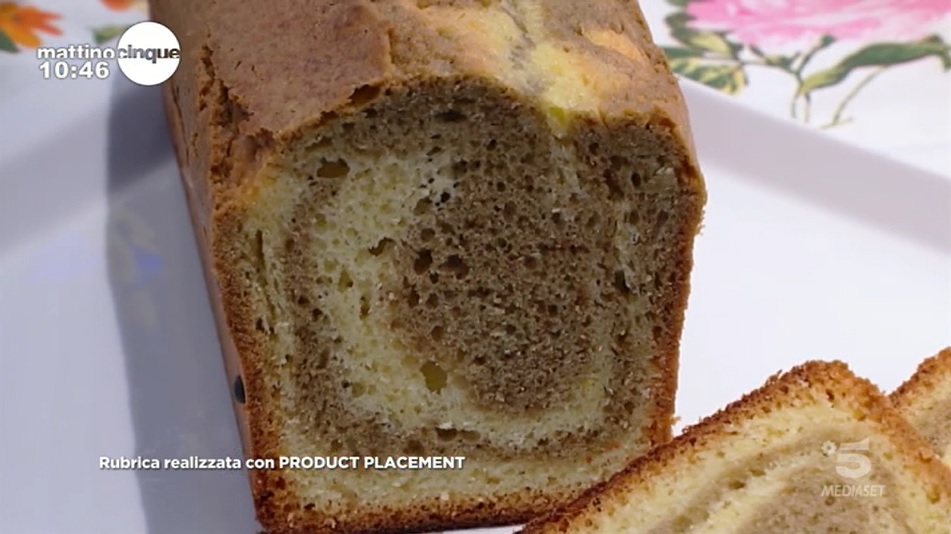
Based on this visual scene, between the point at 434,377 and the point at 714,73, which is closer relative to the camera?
the point at 434,377

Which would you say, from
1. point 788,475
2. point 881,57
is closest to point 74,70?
point 788,475

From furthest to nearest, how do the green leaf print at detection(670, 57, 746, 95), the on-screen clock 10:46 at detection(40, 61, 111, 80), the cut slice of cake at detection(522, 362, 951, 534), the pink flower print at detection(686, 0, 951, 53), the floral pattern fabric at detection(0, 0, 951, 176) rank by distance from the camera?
the pink flower print at detection(686, 0, 951, 53), the green leaf print at detection(670, 57, 746, 95), the floral pattern fabric at detection(0, 0, 951, 176), the on-screen clock 10:46 at detection(40, 61, 111, 80), the cut slice of cake at detection(522, 362, 951, 534)

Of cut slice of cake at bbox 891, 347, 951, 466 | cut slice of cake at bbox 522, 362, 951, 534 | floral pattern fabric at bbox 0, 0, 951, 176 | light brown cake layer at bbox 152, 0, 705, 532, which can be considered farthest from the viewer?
floral pattern fabric at bbox 0, 0, 951, 176

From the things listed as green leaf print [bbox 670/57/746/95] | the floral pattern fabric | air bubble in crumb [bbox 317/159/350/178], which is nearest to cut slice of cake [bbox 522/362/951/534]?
air bubble in crumb [bbox 317/159/350/178]

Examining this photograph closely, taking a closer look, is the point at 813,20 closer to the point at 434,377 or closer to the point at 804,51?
the point at 804,51

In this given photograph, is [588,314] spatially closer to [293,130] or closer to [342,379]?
[342,379]

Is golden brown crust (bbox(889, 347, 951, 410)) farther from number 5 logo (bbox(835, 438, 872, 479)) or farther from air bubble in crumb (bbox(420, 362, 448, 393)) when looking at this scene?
air bubble in crumb (bbox(420, 362, 448, 393))

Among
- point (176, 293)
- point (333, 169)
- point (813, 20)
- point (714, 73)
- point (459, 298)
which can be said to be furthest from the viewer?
point (813, 20)
